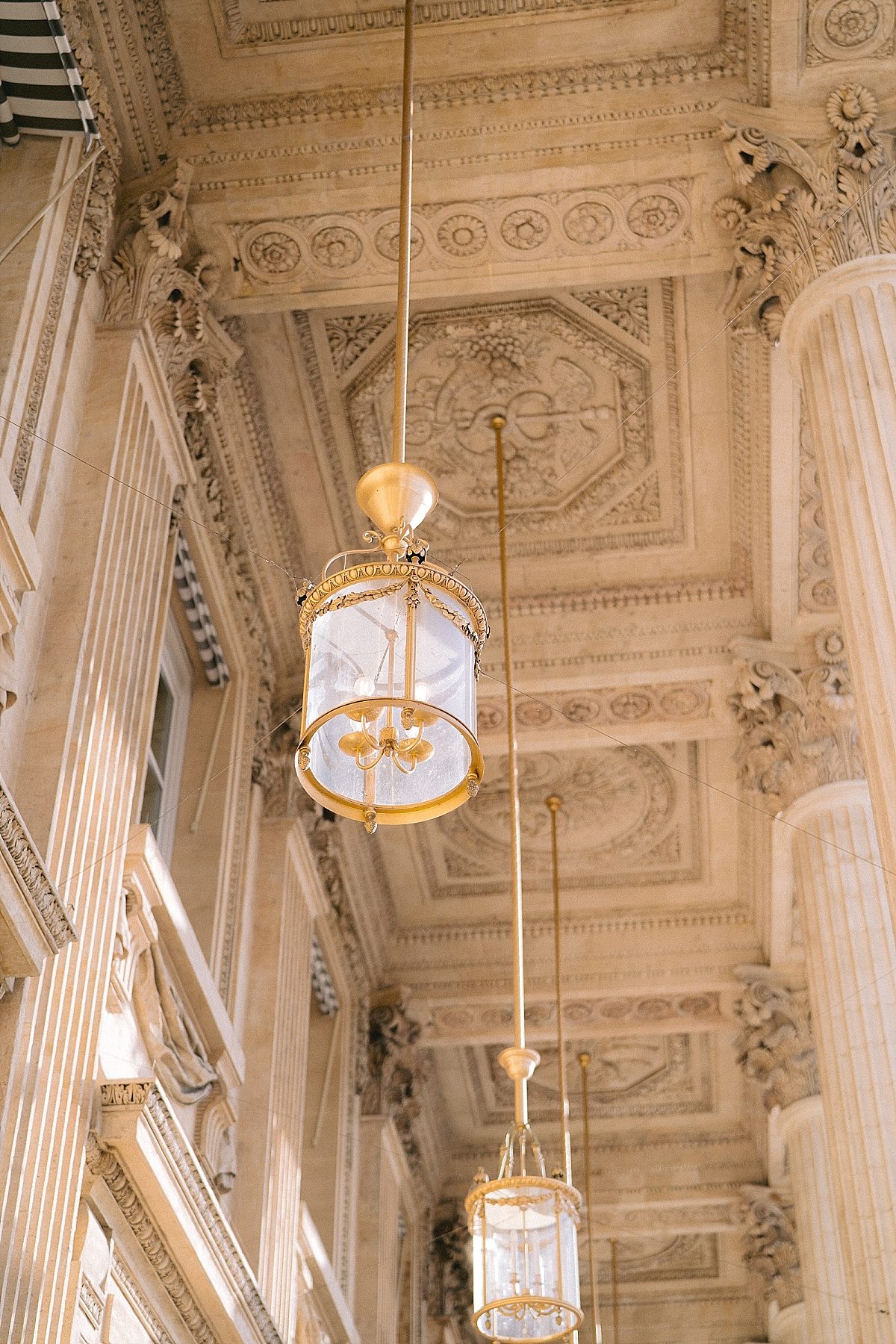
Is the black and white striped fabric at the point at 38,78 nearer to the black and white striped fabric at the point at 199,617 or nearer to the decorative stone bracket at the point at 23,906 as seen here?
the black and white striped fabric at the point at 199,617

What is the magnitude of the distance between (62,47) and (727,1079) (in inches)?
415

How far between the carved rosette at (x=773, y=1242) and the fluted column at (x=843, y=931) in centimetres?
588

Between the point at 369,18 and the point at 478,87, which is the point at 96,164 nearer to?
the point at 369,18

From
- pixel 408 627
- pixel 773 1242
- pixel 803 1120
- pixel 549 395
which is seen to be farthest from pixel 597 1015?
pixel 408 627

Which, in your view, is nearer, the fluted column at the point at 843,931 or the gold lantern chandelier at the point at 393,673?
the gold lantern chandelier at the point at 393,673

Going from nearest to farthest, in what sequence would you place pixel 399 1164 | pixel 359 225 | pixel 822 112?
1. pixel 822 112
2. pixel 359 225
3. pixel 399 1164

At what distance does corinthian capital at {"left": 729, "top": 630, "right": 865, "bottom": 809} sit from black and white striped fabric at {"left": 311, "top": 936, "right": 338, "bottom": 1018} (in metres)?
2.84

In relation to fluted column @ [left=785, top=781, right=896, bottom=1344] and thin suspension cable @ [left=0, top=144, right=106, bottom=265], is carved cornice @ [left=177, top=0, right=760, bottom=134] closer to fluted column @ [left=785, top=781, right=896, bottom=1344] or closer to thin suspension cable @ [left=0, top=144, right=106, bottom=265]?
thin suspension cable @ [left=0, top=144, right=106, bottom=265]

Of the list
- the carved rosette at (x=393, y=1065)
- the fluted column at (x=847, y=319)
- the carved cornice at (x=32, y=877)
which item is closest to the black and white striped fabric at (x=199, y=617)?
the fluted column at (x=847, y=319)

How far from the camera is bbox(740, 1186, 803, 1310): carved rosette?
1354 cm

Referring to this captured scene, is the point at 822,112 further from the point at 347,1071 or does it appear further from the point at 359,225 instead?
the point at 347,1071

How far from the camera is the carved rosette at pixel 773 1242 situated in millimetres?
13539

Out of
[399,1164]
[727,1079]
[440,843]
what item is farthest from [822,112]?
[727,1079]

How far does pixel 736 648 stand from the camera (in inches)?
371
